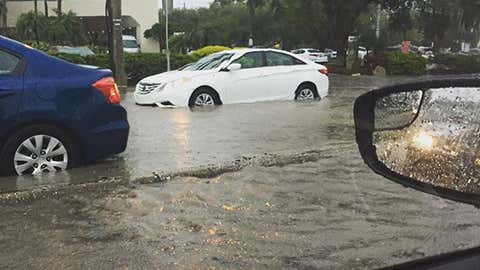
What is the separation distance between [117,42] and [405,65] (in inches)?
597

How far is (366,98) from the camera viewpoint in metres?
2.21

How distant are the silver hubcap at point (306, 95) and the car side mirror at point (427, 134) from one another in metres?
11.6

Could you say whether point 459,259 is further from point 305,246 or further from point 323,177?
point 323,177

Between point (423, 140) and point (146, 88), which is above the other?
point (423, 140)

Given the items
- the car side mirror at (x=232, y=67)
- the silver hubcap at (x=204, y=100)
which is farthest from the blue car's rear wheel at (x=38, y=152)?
the car side mirror at (x=232, y=67)

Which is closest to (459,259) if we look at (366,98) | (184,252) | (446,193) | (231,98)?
(446,193)

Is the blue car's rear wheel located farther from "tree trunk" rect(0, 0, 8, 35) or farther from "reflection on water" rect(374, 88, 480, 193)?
"tree trunk" rect(0, 0, 8, 35)

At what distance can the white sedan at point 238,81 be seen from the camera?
41.0 feet

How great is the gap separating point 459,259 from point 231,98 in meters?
10.8

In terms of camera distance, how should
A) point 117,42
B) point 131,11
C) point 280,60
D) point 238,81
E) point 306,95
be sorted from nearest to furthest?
1. point 238,81
2. point 280,60
3. point 306,95
4. point 117,42
5. point 131,11

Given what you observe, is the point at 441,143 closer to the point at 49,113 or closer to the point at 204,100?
the point at 49,113

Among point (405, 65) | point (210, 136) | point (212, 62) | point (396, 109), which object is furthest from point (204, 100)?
point (405, 65)

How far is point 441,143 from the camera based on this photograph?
219 cm

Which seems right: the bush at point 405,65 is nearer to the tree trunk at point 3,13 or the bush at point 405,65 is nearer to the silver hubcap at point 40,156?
the silver hubcap at point 40,156
